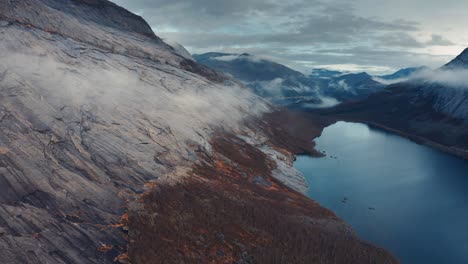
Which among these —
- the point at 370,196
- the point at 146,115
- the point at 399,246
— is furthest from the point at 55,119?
the point at 370,196

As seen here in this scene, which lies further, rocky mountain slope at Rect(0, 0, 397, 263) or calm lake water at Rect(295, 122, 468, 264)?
calm lake water at Rect(295, 122, 468, 264)

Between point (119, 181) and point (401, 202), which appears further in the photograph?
point (401, 202)

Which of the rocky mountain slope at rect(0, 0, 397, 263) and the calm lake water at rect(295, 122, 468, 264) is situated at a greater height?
the rocky mountain slope at rect(0, 0, 397, 263)

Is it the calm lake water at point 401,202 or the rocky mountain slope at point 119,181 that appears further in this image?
the calm lake water at point 401,202

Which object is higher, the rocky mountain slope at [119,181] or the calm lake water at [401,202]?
the rocky mountain slope at [119,181]

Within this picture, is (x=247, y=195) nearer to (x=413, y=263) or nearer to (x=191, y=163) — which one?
(x=191, y=163)
